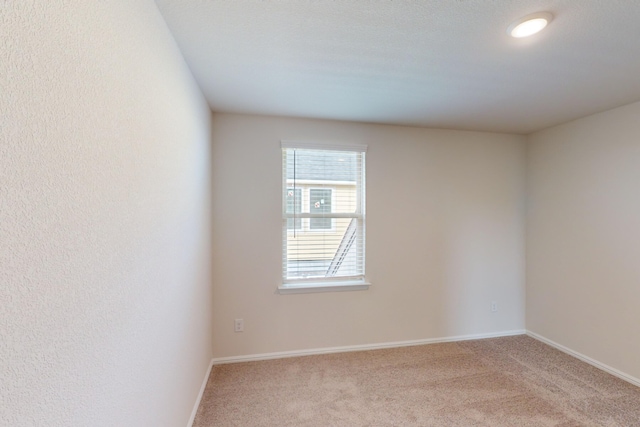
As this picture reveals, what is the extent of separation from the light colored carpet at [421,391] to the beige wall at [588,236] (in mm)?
336

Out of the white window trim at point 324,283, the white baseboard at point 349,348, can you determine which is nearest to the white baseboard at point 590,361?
the white baseboard at point 349,348

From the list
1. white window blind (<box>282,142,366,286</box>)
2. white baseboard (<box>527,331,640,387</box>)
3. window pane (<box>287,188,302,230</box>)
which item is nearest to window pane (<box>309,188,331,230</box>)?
white window blind (<box>282,142,366,286</box>)

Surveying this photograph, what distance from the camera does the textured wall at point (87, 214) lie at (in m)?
0.57

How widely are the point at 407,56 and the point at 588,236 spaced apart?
102 inches

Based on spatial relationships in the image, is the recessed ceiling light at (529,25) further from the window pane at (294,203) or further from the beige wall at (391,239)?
the window pane at (294,203)

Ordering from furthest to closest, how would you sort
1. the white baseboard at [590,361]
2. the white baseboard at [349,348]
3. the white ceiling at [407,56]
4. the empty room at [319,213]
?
the white baseboard at [349,348] → the white baseboard at [590,361] → the white ceiling at [407,56] → the empty room at [319,213]


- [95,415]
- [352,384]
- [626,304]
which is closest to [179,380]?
→ [95,415]

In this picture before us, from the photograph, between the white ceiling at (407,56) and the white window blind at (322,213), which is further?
the white window blind at (322,213)

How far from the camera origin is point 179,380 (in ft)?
5.29

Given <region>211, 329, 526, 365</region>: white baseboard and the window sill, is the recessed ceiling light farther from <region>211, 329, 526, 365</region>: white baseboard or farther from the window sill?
<region>211, 329, 526, 365</region>: white baseboard

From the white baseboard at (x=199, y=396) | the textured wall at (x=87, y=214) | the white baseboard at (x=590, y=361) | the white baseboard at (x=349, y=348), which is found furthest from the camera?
the white baseboard at (x=349, y=348)

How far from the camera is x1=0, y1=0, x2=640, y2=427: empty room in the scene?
0.70m

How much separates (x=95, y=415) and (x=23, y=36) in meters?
1.01

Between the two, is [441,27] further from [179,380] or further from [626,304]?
Answer: [626,304]
